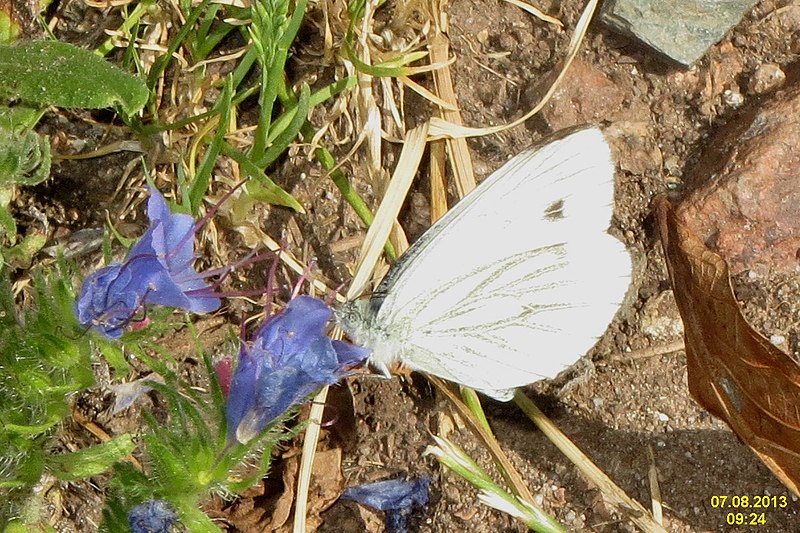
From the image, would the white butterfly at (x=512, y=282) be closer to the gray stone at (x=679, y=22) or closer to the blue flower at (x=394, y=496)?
the blue flower at (x=394, y=496)

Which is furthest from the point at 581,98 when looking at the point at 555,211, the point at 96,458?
the point at 96,458

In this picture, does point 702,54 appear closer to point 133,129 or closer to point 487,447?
point 487,447

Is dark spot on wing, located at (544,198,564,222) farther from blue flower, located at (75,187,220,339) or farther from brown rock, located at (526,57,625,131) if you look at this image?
blue flower, located at (75,187,220,339)
